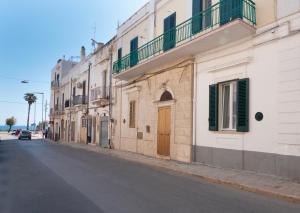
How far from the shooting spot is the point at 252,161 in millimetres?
10625

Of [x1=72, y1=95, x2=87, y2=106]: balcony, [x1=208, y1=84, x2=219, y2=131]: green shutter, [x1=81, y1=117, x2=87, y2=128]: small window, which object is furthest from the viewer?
[x1=72, y1=95, x2=87, y2=106]: balcony

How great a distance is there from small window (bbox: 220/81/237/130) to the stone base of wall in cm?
100

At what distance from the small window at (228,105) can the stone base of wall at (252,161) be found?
1.00m

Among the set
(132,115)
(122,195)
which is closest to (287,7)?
(122,195)

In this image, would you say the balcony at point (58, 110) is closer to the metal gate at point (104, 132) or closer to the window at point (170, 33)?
the metal gate at point (104, 132)

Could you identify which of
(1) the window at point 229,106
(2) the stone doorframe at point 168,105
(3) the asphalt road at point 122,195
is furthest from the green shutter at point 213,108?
(2) the stone doorframe at point 168,105

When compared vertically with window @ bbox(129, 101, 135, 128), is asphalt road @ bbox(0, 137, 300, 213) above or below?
below

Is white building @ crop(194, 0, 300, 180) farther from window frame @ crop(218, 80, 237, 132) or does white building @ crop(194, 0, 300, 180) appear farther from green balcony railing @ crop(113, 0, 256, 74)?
green balcony railing @ crop(113, 0, 256, 74)

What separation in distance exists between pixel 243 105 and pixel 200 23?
4.19 m

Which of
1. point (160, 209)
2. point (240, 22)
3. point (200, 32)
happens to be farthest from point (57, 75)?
point (160, 209)

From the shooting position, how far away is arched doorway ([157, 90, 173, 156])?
15.9 meters

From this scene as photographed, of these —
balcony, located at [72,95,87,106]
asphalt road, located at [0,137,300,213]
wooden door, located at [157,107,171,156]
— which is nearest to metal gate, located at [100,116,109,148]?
balcony, located at [72,95,87,106]

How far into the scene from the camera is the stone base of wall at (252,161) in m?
9.30

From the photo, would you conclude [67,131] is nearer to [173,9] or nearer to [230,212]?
[173,9]
